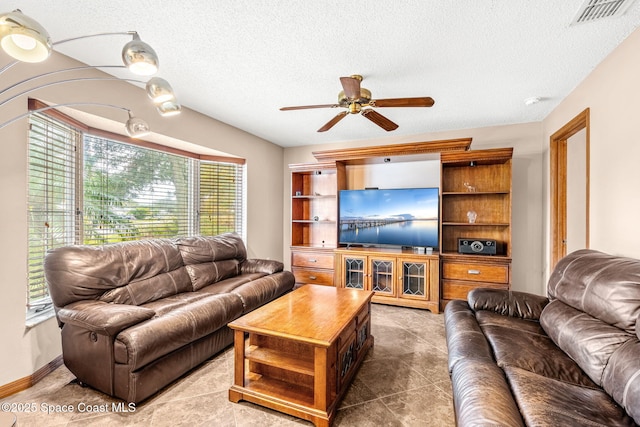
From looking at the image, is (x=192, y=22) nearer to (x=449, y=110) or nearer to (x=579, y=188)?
(x=449, y=110)

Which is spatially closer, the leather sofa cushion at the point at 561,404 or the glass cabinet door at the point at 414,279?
the leather sofa cushion at the point at 561,404

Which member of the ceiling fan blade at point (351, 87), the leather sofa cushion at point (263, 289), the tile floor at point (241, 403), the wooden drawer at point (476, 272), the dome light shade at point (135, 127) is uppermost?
the ceiling fan blade at point (351, 87)

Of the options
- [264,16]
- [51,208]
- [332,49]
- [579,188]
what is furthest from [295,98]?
[579,188]

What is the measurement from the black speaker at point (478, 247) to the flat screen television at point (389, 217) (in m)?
0.33

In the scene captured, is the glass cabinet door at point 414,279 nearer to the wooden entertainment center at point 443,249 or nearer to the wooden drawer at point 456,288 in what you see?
the wooden entertainment center at point 443,249

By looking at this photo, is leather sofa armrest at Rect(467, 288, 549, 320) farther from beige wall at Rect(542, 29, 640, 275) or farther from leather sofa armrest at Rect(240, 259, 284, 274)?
leather sofa armrest at Rect(240, 259, 284, 274)

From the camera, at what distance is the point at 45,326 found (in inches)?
87.0

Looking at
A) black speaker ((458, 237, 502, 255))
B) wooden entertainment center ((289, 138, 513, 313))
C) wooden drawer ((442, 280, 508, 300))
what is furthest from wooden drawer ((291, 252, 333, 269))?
black speaker ((458, 237, 502, 255))

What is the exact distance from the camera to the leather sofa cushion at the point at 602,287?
1.42 metres

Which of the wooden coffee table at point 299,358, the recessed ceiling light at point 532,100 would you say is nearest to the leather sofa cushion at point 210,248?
the wooden coffee table at point 299,358

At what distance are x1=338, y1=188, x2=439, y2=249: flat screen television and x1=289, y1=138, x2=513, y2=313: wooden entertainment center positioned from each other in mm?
117

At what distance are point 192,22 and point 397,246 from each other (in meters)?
3.51

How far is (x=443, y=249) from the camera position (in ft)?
13.0

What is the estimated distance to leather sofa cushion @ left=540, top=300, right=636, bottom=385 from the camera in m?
1.39
